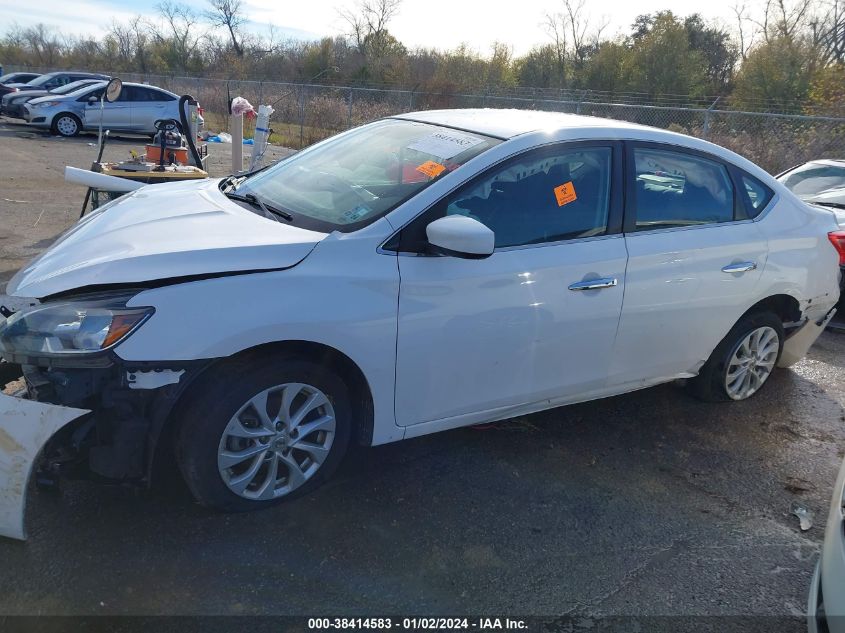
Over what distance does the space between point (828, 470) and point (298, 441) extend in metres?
2.99

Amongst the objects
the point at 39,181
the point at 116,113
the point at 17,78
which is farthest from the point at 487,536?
the point at 17,78

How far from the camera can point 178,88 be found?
3088 cm

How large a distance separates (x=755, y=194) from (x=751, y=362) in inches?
42.8

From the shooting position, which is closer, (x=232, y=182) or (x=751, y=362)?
(x=232, y=182)

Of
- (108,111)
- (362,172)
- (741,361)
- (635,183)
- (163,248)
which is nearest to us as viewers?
(163,248)

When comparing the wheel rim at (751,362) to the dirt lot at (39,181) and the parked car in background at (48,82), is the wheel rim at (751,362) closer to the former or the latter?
the dirt lot at (39,181)

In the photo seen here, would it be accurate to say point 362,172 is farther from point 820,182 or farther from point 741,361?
point 820,182

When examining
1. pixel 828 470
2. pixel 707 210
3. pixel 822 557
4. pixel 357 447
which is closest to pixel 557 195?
→ pixel 707 210

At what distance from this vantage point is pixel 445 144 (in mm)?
3482

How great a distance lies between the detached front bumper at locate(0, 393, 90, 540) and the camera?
2.51 m

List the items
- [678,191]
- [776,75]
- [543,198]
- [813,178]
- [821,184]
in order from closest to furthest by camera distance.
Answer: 1. [543,198]
2. [678,191]
3. [821,184]
4. [813,178]
5. [776,75]

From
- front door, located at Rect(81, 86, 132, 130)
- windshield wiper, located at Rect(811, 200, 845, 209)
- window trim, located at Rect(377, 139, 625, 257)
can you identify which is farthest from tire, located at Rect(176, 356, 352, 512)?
front door, located at Rect(81, 86, 132, 130)

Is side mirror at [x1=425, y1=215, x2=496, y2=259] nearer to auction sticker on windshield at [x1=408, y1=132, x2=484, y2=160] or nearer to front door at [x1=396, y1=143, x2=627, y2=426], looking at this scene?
front door at [x1=396, y1=143, x2=627, y2=426]

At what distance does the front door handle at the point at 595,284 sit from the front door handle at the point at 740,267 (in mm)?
888
